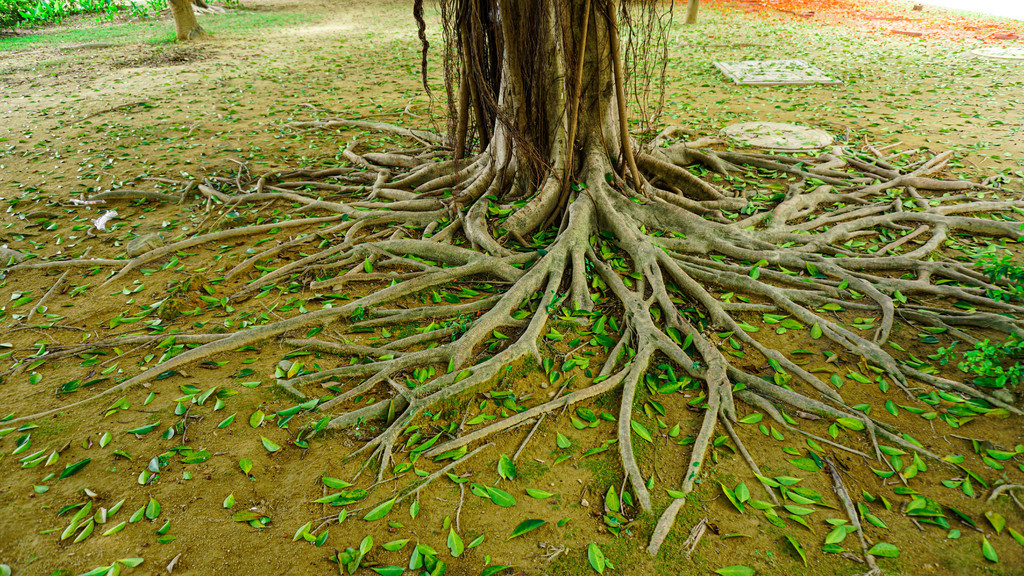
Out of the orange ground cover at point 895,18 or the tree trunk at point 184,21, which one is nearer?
the orange ground cover at point 895,18

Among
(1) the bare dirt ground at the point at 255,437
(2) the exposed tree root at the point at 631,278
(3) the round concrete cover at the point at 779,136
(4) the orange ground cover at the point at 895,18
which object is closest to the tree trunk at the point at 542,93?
(2) the exposed tree root at the point at 631,278

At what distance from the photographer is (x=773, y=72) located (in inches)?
356

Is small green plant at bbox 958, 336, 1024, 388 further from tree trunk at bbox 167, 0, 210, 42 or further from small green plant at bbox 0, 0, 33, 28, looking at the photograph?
small green plant at bbox 0, 0, 33, 28

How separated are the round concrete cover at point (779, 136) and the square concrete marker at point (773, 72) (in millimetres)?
2413

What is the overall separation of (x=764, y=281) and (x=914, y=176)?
2.57 metres

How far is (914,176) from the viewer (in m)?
4.91

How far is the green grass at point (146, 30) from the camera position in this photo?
538 inches

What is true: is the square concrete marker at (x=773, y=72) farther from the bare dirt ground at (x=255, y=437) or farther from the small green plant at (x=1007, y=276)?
the small green plant at (x=1007, y=276)

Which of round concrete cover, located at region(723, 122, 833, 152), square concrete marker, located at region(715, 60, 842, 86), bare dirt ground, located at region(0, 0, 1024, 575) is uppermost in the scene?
square concrete marker, located at region(715, 60, 842, 86)

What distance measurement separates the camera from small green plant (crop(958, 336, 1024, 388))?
256cm

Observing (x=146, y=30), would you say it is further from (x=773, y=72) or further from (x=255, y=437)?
(x=255, y=437)

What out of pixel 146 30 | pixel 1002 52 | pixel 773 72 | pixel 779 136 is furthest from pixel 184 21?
pixel 1002 52

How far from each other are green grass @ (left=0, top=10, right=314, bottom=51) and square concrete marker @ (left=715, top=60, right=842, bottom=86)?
13372mm

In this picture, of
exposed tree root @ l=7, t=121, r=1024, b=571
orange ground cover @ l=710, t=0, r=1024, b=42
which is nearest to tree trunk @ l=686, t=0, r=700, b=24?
orange ground cover @ l=710, t=0, r=1024, b=42
